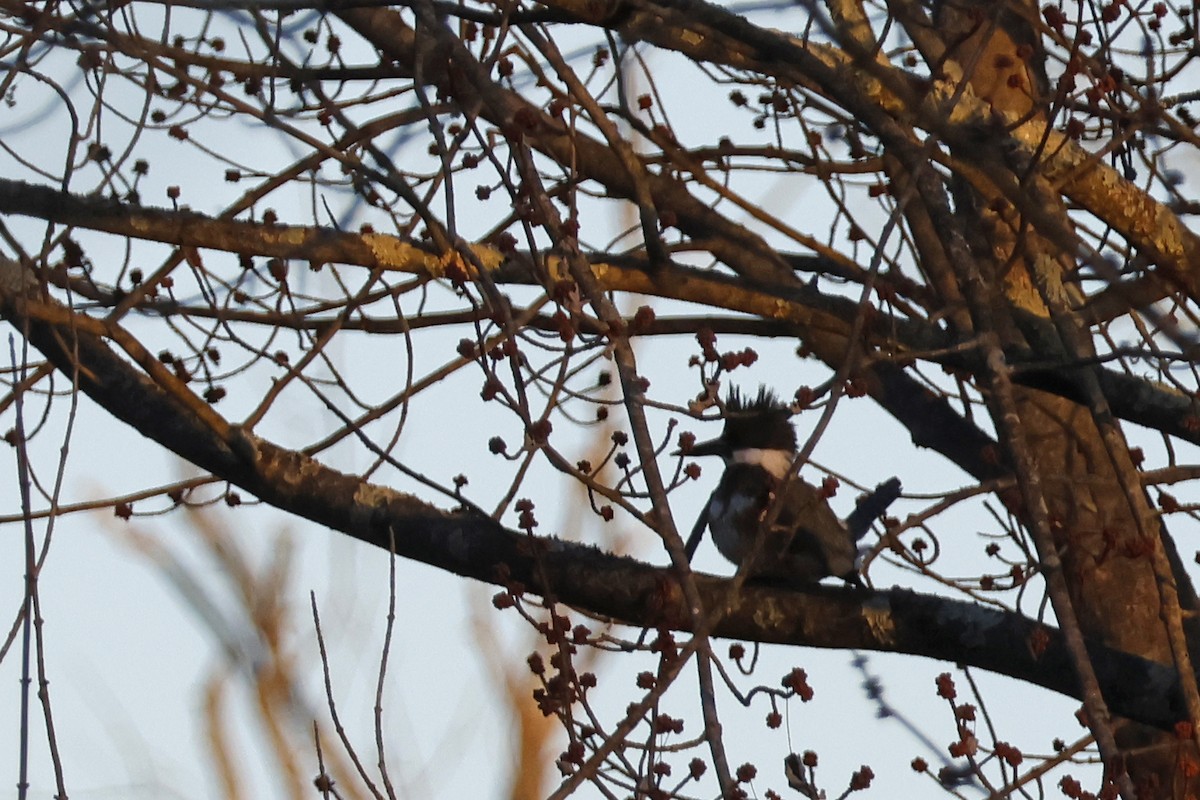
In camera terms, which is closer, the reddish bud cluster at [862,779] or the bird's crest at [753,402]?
the reddish bud cluster at [862,779]

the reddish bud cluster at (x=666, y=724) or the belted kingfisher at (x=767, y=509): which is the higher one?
the belted kingfisher at (x=767, y=509)

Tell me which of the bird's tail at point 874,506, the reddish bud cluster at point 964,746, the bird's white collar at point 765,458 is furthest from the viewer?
the bird's white collar at point 765,458

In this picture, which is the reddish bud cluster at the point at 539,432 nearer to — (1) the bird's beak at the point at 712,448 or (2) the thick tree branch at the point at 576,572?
(2) the thick tree branch at the point at 576,572

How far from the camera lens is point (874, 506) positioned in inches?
181

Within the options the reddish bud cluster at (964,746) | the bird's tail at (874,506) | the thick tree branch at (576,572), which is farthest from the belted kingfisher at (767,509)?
the reddish bud cluster at (964,746)

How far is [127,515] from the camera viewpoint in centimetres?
412

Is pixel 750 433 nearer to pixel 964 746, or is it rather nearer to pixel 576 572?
pixel 576 572

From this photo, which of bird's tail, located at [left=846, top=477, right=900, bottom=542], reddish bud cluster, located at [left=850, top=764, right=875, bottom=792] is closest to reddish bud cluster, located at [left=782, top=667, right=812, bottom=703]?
reddish bud cluster, located at [left=850, top=764, right=875, bottom=792]

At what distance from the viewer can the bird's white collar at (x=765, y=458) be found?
4938 mm

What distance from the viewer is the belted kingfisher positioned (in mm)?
4219

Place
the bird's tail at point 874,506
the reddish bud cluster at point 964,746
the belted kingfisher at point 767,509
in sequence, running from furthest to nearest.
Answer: the bird's tail at point 874,506 → the belted kingfisher at point 767,509 → the reddish bud cluster at point 964,746

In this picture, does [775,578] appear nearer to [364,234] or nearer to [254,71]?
[364,234]

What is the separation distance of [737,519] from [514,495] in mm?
1828

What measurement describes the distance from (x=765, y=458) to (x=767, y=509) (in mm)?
1298
